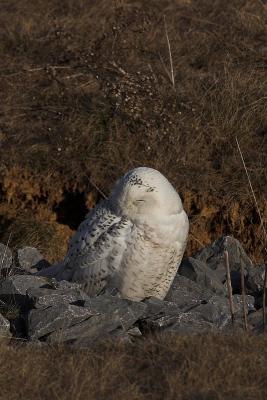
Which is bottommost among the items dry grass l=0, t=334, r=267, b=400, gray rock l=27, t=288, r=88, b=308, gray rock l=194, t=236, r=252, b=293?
gray rock l=194, t=236, r=252, b=293

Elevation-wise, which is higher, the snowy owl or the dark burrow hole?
the snowy owl

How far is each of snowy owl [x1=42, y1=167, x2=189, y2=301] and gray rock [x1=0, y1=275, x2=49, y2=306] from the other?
1.43 feet

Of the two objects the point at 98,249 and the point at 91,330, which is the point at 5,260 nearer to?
the point at 98,249

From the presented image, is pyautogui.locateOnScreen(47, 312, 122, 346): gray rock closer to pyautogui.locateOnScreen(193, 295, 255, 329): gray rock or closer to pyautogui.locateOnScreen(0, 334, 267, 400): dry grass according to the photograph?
pyautogui.locateOnScreen(0, 334, 267, 400): dry grass

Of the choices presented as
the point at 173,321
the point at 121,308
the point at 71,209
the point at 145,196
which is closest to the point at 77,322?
the point at 121,308

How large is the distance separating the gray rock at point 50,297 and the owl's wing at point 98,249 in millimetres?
634

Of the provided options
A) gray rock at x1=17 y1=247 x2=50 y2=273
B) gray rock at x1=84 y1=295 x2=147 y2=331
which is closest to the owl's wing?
gray rock at x1=84 y1=295 x2=147 y2=331

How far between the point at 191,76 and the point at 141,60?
2.02ft

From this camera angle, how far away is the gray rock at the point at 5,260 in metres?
8.05

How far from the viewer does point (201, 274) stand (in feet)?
25.9

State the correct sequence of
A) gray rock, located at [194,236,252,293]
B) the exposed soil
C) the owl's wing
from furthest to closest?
the exposed soil → gray rock, located at [194,236,252,293] → the owl's wing

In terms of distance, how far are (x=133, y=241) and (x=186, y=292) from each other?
2.71 feet

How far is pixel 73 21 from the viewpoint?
11.6 metres

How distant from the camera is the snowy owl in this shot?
7.13m
